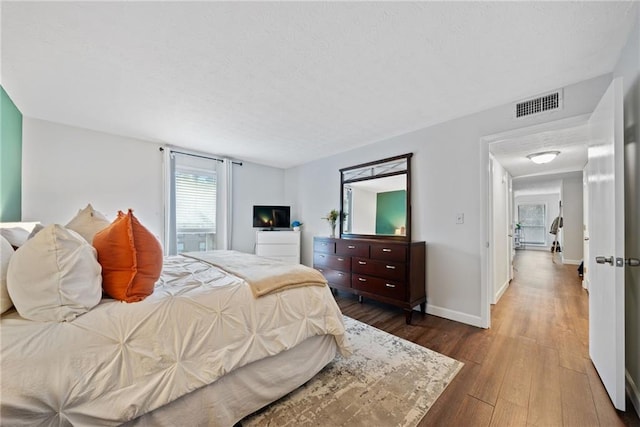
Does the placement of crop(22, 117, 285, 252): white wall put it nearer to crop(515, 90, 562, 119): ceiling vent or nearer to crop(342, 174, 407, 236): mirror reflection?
crop(342, 174, 407, 236): mirror reflection

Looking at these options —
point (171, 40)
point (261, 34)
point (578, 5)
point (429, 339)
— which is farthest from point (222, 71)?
point (429, 339)

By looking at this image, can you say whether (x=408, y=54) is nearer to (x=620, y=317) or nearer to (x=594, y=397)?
(x=620, y=317)

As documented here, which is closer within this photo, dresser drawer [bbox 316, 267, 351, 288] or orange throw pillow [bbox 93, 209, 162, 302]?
orange throw pillow [bbox 93, 209, 162, 302]

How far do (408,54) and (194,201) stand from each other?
3838mm

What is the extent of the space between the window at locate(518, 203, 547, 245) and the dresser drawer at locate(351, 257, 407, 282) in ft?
34.7

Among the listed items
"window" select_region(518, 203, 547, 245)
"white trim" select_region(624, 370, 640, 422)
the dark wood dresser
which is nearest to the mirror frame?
the dark wood dresser

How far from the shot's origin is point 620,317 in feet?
4.68

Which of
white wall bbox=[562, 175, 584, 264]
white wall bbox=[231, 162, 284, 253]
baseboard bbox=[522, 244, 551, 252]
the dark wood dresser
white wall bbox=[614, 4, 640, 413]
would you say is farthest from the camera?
baseboard bbox=[522, 244, 551, 252]

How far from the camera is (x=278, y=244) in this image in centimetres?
459

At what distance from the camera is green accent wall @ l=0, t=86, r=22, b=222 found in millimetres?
2291

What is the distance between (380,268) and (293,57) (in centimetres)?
242

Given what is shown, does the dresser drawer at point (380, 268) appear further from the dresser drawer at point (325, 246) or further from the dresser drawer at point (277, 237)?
the dresser drawer at point (277, 237)

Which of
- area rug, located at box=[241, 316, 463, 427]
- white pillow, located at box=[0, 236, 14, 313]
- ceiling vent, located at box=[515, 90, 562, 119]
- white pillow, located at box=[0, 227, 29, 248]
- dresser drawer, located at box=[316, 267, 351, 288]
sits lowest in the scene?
area rug, located at box=[241, 316, 463, 427]

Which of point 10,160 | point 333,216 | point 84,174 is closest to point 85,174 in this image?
point 84,174
